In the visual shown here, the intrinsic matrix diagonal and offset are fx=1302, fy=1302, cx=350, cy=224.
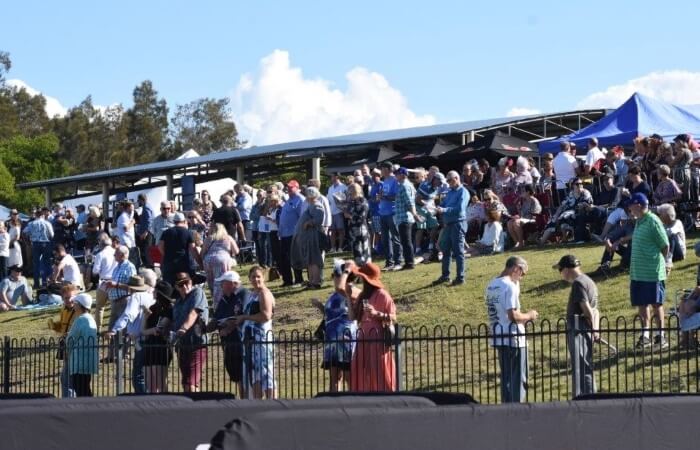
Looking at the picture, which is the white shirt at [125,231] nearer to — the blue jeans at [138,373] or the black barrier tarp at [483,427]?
the blue jeans at [138,373]

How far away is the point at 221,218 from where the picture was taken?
25219 mm

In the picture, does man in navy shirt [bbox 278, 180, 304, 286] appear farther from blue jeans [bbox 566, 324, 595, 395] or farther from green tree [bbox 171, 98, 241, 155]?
green tree [bbox 171, 98, 241, 155]

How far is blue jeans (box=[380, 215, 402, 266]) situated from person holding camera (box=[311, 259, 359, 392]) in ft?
24.5

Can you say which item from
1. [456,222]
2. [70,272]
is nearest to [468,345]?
[456,222]

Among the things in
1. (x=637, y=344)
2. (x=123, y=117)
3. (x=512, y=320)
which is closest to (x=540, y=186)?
(x=637, y=344)

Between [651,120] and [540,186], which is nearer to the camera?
[540,186]

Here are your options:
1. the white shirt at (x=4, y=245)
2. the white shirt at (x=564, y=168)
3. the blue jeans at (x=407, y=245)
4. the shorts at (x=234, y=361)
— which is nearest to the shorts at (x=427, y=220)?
the blue jeans at (x=407, y=245)

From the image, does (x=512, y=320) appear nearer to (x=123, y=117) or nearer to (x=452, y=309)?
(x=452, y=309)

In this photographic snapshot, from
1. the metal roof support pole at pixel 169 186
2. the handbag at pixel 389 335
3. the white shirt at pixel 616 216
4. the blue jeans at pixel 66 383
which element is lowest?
the blue jeans at pixel 66 383

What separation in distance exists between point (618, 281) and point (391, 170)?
538cm

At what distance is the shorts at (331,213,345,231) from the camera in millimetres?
26812

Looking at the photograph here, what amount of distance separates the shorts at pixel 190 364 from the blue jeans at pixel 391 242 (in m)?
7.88

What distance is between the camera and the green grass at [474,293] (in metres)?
18.3

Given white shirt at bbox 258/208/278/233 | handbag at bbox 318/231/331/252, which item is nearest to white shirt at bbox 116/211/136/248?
white shirt at bbox 258/208/278/233
